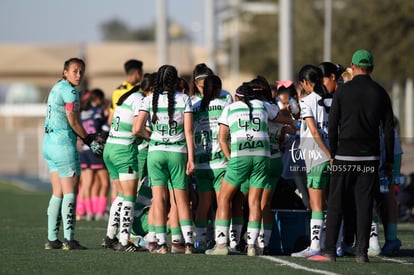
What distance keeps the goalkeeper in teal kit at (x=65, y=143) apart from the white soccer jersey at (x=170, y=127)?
102cm

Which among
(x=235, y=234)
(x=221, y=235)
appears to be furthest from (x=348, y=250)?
(x=221, y=235)

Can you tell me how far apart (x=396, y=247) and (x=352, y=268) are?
2365mm

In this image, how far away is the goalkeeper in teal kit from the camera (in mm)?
14633

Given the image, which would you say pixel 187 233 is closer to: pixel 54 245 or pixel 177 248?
pixel 177 248

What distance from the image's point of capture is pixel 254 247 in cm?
1415

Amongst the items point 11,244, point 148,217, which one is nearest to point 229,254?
point 148,217

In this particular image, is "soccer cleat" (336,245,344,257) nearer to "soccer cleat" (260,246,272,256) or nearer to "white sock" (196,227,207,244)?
"soccer cleat" (260,246,272,256)

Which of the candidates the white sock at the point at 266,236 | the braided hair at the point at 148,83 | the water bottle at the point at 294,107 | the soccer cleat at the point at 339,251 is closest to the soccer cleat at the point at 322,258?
the soccer cleat at the point at 339,251

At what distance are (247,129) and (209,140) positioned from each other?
30.8 inches

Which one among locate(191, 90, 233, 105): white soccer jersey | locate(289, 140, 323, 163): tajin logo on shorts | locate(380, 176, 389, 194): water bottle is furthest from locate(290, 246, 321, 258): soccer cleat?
locate(191, 90, 233, 105): white soccer jersey

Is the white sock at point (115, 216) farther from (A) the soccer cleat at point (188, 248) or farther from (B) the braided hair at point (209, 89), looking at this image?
(B) the braided hair at point (209, 89)

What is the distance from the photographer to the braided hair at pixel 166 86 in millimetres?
14211

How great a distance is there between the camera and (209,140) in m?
14.7

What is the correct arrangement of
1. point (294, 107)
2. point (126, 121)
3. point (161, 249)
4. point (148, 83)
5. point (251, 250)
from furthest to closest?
point (294, 107) < point (126, 121) < point (148, 83) < point (161, 249) < point (251, 250)
